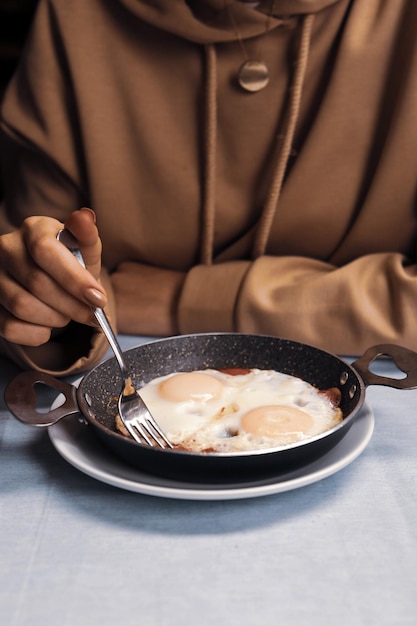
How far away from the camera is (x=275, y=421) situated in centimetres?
89

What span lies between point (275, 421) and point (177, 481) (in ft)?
0.52

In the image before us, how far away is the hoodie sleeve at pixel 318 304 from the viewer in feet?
4.04

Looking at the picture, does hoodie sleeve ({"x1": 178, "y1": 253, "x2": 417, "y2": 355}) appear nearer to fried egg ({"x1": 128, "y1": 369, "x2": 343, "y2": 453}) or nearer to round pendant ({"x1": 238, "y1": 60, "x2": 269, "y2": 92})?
fried egg ({"x1": 128, "y1": 369, "x2": 343, "y2": 453})

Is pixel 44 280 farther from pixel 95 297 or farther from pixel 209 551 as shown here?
pixel 209 551

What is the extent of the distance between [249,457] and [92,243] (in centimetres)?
40

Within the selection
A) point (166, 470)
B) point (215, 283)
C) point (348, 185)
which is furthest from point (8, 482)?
point (348, 185)

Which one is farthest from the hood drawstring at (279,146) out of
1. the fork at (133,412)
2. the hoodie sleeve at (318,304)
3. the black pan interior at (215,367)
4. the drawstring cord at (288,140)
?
the fork at (133,412)

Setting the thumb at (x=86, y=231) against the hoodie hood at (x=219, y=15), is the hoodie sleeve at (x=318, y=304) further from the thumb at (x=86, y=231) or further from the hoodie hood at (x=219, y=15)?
the hoodie hood at (x=219, y=15)

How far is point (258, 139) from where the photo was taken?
4.83 feet

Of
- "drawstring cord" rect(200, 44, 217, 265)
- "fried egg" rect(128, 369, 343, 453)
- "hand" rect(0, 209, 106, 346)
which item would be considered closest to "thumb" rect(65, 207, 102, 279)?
"hand" rect(0, 209, 106, 346)

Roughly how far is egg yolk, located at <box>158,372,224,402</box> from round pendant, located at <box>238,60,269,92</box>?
0.68 meters

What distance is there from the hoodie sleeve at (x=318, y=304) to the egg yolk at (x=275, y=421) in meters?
0.35

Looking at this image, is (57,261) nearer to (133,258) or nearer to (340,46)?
(133,258)

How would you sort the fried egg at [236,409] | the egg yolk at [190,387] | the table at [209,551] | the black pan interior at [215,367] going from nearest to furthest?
the table at [209,551] < the black pan interior at [215,367] < the fried egg at [236,409] < the egg yolk at [190,387]
